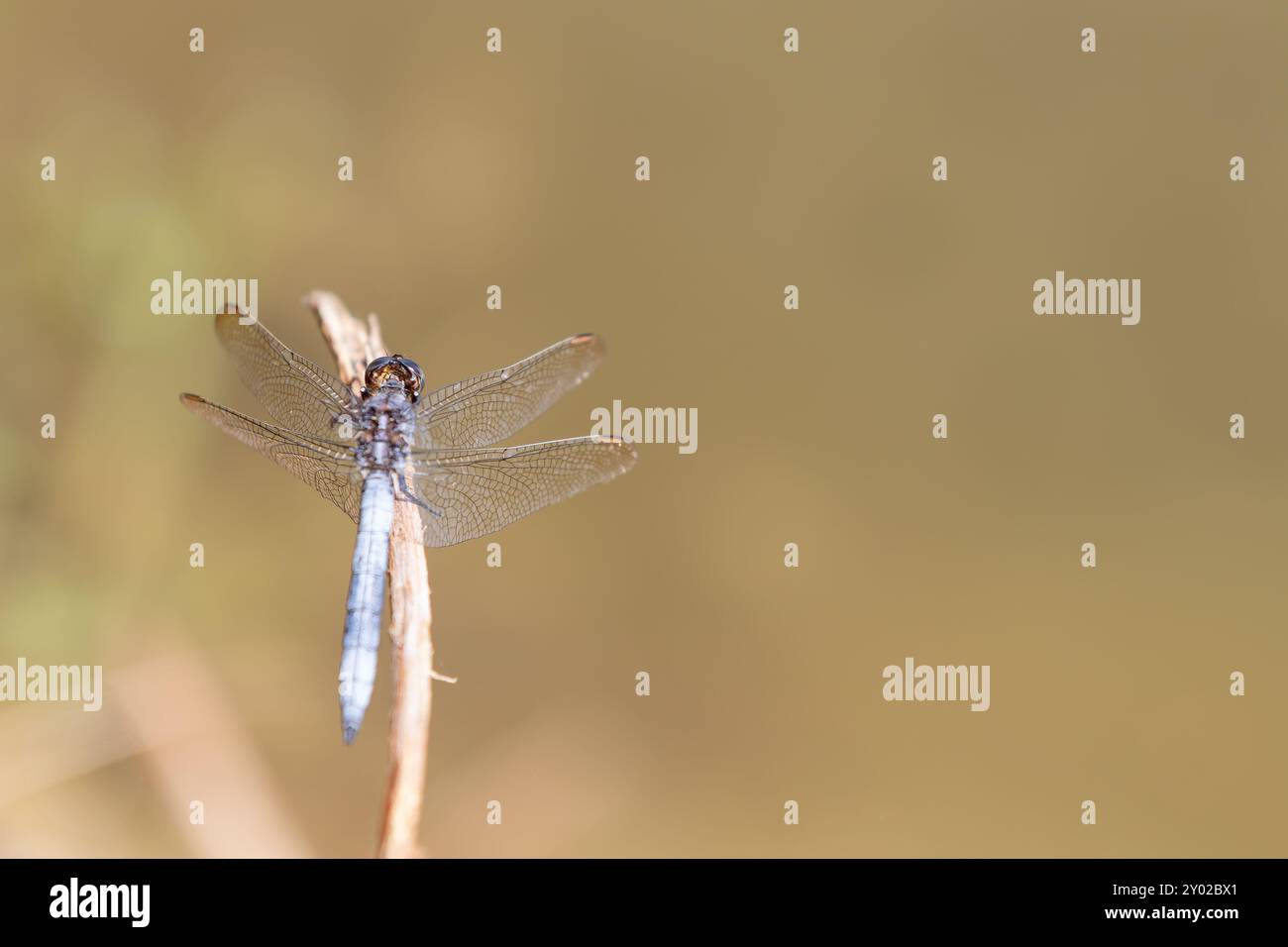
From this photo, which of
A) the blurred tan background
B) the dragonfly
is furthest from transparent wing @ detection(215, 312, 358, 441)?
the blurred tan background

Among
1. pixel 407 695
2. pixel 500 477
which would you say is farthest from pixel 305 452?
pixel 407 695

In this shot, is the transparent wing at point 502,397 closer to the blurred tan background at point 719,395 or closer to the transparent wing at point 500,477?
the transparent wing at point 500,477

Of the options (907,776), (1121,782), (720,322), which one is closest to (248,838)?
(907,776)

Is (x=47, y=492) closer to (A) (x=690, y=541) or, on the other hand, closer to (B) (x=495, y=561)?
(B) (x=495, y=561)

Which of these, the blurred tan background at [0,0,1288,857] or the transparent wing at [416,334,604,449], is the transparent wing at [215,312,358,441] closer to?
the transparent wing at [416,334,604,449]

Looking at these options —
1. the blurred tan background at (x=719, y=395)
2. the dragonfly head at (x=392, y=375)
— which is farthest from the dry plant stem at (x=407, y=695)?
the blurred tan background at (x=719, y=395)
